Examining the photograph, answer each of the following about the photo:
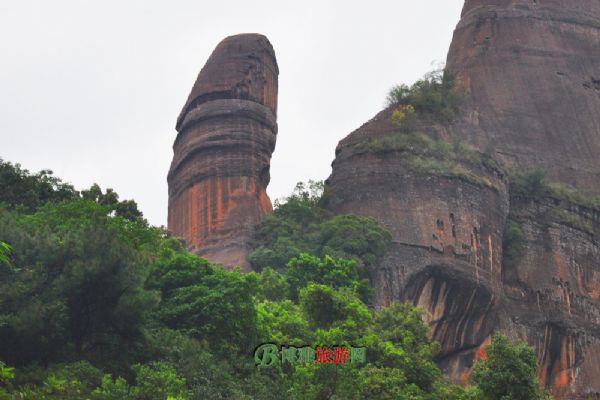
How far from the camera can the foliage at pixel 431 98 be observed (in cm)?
5534

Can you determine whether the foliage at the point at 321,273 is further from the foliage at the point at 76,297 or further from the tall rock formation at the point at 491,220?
the foliage at the point at 76,297

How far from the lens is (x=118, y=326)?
29703 mm

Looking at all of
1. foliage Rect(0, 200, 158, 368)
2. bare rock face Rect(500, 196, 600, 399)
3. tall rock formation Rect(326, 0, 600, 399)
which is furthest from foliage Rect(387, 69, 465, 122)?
foliage Rect(0, 200, 158, 368)

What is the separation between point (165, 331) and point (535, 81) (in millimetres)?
33691

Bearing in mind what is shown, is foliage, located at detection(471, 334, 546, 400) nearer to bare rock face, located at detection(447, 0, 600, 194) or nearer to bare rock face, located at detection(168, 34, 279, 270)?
bare rock face, located at detection(168, 34, 279, 270)

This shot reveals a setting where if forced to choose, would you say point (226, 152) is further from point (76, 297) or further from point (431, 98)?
point (76, 297)

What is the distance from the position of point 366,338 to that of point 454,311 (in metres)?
18.2

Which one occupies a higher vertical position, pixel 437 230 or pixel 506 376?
pixel 437 230

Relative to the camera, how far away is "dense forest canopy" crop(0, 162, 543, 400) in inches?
1078

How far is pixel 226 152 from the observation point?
53.7 meters

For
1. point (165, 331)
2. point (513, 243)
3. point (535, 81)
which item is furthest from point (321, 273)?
point (535, 81)

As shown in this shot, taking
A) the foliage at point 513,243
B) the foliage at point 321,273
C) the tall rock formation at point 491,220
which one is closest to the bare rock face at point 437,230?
the tall rock formation at point 491,220

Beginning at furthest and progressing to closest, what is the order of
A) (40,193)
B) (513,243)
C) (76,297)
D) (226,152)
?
(226,152) < (513,243) < (40,193) < (76,297)

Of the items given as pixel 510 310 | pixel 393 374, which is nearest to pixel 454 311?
pixel 510 310
